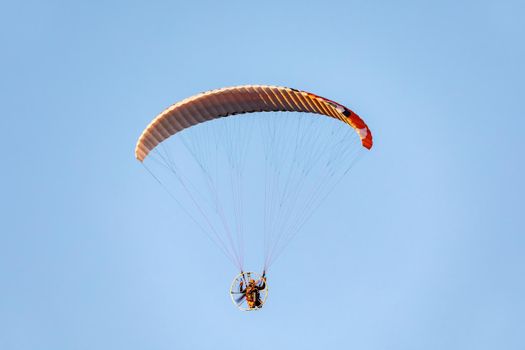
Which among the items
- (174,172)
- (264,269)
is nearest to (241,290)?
(264,269)

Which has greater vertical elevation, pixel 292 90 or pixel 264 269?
pixel 292 90

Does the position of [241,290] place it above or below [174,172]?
below

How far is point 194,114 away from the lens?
5178 cm

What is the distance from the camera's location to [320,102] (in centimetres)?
4903

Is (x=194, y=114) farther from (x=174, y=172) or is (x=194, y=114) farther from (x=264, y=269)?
(x=264, y=269)

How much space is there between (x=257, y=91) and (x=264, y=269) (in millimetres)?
6435

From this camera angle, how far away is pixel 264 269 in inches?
1950

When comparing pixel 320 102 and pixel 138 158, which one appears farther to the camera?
pixel 138 158

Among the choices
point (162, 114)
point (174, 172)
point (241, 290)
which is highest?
point (162, 114)

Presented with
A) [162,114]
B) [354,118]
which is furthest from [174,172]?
[354,118]

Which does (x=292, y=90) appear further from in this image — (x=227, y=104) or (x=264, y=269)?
(x=264, y=269)

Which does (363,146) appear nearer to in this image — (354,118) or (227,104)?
(354,118)

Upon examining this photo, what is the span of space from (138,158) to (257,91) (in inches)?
243

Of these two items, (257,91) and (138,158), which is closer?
(257,91)
